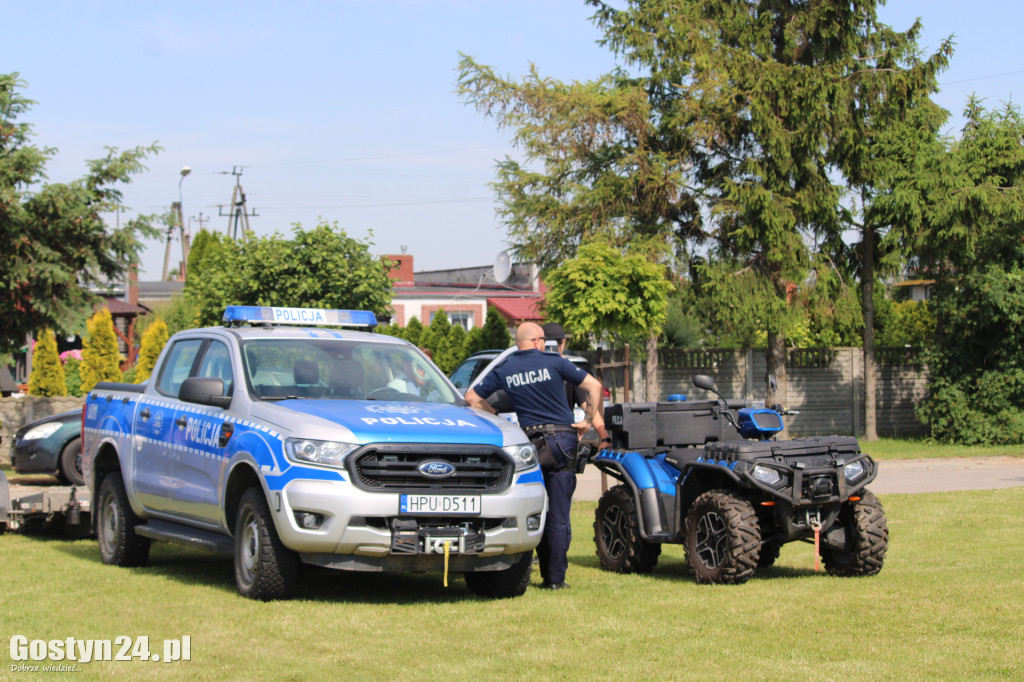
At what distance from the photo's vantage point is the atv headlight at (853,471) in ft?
28.1

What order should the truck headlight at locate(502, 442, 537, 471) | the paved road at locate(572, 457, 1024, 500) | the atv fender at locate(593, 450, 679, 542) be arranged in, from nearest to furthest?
1. the truck headlight at locate(502, 442, 537, 471)
2. the atv fender at locate(593, 450, 679, 542)
3. the paved road at locate(572, 457, 1024, 500)

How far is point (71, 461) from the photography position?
15680mm

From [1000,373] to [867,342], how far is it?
391cm

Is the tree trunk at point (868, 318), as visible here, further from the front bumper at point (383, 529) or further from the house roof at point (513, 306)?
the house roof at point (513, 306)

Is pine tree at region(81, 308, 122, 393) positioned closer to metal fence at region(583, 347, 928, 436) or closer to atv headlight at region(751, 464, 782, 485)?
metal fence at region(583, 347, 928, 436)

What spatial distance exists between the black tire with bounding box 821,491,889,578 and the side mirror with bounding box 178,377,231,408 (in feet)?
14.8

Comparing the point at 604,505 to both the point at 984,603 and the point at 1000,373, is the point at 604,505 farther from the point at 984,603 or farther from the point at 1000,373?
the point at 1000,373

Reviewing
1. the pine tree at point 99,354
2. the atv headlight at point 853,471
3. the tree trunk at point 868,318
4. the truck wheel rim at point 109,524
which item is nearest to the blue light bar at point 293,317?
the truck wheel rim at point 109,524

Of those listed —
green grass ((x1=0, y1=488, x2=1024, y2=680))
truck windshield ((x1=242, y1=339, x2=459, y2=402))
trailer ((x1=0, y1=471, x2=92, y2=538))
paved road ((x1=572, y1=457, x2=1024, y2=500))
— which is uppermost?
truck windshield ((x1=242, y1=339, x2=459, y2=402))

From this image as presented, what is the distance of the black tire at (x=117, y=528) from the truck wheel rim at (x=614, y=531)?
3.61m

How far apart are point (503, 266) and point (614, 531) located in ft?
70.1

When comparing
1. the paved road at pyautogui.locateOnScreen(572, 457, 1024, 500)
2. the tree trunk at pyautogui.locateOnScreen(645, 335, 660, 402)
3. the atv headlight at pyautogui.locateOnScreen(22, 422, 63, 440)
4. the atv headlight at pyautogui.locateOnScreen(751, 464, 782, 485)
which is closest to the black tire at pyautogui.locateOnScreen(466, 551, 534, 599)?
the atv headlight at pyautogui.locateOnScreen(751, 464, 782, 485)

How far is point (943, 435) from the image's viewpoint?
84.0 feet

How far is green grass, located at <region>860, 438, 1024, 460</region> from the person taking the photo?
22.7m
